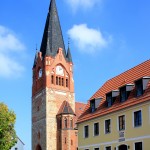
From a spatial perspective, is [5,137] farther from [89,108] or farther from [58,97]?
[58,97]

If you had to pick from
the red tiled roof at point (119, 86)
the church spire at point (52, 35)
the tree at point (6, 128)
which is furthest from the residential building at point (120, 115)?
the church spire at point (52, 35)

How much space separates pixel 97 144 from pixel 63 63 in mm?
41663

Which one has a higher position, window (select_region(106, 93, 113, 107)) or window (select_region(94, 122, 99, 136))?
window (select_region(106, 93, 113, 107))

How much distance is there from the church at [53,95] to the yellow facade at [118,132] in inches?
1193

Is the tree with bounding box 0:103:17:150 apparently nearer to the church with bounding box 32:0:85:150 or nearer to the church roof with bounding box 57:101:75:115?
the church with bounding box 32:0:85:150

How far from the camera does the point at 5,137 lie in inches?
2080

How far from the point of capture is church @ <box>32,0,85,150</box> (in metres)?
72.2

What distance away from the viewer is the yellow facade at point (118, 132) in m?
32.0

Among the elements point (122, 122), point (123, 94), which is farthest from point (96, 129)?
point (123, 94)

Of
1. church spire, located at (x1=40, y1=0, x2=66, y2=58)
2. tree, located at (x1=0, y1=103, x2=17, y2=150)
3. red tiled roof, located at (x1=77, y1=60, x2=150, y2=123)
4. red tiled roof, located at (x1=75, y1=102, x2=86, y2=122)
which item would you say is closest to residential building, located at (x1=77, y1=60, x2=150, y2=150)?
red tiled roof, located at (x1=77, y1=60, x2=150, y2=123)

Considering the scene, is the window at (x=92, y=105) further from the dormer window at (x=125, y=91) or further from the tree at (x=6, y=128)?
the tree at (x=6, y=128)

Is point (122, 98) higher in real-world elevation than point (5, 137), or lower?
higher

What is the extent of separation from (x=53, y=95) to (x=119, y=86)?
3712cm

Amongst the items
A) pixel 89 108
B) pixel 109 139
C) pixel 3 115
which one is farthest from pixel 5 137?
pixel 109 139
